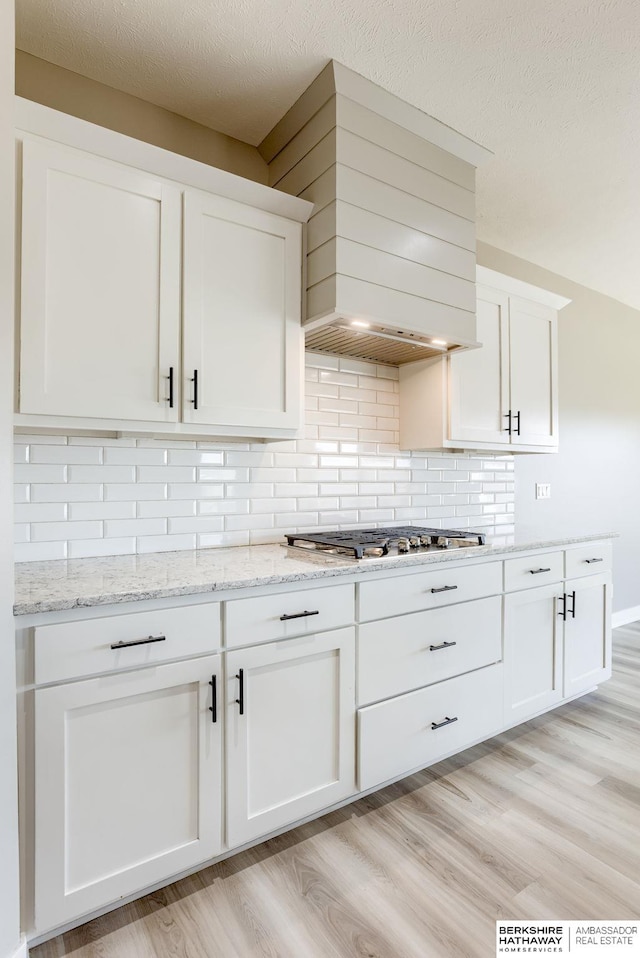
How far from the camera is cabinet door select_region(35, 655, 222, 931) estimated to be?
130 centimetres

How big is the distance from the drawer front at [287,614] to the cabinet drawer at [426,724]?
1.26ft

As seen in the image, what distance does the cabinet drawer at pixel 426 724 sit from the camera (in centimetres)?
188

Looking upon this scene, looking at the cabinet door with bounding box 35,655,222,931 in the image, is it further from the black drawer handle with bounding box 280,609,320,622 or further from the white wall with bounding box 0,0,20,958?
the black drawer handle with bounding box 280,609,320,622

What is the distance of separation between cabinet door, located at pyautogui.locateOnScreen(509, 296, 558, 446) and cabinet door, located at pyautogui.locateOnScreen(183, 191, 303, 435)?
4.84 feet

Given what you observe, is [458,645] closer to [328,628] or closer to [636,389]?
[328,628]

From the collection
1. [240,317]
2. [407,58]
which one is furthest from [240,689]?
[407,58]

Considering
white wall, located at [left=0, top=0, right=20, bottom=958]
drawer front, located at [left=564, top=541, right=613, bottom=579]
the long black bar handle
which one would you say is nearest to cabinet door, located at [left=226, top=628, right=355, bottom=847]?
the long black bar handle

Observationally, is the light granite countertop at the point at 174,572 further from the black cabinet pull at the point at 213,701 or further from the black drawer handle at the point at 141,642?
the black cabinet pull at the point at 213,701

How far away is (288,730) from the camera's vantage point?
1686 millimetres

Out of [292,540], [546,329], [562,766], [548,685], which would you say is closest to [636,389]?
[546,329]

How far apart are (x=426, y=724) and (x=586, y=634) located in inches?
50.2

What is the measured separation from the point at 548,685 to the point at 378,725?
117 centimetres

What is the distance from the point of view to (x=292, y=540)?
7.39 ft

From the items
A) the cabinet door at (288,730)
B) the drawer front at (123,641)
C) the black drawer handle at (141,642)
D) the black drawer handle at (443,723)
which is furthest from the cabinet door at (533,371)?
the black drawer handle at (141,642)
